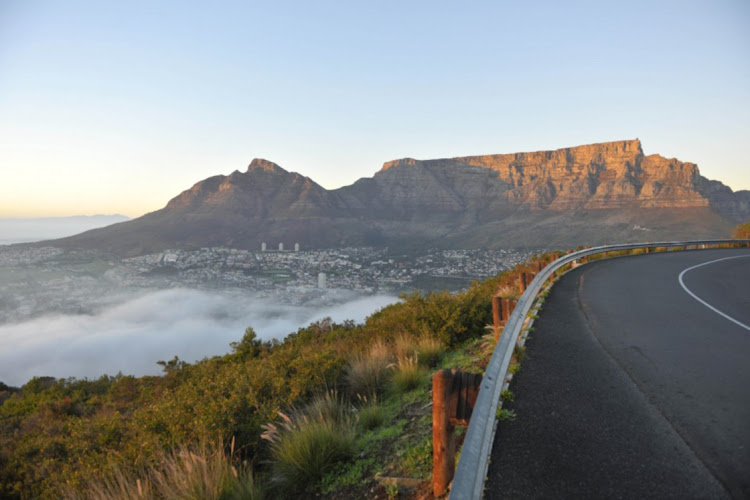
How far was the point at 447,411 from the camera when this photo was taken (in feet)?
8.87

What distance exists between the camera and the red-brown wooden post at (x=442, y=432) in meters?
2.67

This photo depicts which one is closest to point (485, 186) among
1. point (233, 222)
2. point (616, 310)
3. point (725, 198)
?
point (725, 198)

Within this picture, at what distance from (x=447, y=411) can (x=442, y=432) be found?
157 mm

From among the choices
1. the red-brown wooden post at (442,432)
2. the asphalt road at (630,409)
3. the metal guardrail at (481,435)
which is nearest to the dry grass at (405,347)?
the asphalt road at (630,409)

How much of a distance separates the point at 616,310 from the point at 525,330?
349 centimetres

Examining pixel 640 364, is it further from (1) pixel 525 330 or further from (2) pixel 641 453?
(2) pixel 641 453

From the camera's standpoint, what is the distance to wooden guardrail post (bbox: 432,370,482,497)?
268 cm

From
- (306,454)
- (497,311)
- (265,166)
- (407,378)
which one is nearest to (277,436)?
(306,454)

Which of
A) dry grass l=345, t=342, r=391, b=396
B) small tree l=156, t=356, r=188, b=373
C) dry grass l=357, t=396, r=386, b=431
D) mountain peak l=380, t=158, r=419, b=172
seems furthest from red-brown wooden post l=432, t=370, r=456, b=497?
mountain peak l=380, t=158, r=419, b=172

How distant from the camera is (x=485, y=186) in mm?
165125

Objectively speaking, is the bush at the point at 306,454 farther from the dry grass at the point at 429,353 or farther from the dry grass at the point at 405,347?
the dry grass at the point at 429,353

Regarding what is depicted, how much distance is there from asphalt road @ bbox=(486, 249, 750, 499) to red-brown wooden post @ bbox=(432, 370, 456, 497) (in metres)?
0.32

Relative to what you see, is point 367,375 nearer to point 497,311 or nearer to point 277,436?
point 277,436

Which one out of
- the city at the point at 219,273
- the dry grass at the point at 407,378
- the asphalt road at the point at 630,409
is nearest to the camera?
the asphalt road at the point at 630,409
